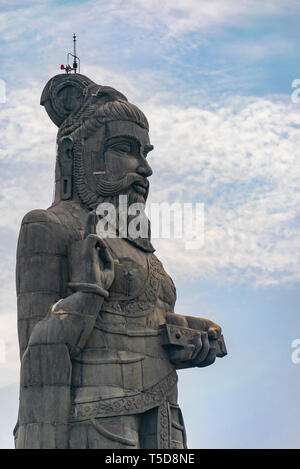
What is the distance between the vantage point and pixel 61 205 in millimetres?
22719

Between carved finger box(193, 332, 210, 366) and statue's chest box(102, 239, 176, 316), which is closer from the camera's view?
statue's chest box(102, 239, 176, 316)

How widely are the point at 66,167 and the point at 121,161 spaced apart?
1.07 metres

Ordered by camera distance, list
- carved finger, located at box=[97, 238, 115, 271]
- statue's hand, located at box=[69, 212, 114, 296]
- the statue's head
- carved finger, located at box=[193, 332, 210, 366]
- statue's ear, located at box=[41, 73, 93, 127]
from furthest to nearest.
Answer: statue's ear, located at box=[41, 73, 93, 127] → the statue's head → carved finger, located at box=[193, 332, 210, 366] → carved finger, located at box=[97, 238, 115, 271] → statue's hand, located at box=[69, 212, 114, 296]

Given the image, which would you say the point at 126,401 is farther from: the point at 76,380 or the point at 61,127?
the point at 61,127

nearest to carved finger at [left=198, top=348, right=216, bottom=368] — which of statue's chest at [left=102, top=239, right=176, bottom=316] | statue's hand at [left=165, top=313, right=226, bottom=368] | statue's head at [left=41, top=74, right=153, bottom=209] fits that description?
statue's hand at [left=165, top=313, right=226, bottom=368]

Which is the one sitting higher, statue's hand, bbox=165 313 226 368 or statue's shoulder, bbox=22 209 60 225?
statue's shoulder, bbox=22 209 60 225

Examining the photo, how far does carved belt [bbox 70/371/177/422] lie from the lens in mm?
20641

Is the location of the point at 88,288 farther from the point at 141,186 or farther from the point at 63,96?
the point at 63,96

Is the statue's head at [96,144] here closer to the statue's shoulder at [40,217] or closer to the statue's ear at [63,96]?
the statue's ear at [63,96]

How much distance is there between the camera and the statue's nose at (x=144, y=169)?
23.1 metres

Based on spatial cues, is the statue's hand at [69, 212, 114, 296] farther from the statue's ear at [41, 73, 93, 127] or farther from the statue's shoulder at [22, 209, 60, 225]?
the statue's ear at [41, 73, 93, 127]

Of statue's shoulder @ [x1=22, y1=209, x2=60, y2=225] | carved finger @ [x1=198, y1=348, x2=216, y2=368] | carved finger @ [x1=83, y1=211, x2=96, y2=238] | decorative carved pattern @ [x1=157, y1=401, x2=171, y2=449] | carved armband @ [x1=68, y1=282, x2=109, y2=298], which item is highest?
statue's shoulder @ [x1=22, y1=209, x2=60, y2=225]
